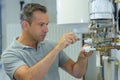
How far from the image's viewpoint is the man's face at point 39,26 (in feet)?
3.85

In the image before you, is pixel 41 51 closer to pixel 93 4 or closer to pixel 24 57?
pixel 24 57

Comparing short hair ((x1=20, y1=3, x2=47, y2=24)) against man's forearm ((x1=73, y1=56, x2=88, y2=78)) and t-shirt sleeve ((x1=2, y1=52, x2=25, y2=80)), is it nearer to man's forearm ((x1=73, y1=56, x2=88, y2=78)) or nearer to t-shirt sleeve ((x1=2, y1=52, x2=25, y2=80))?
t-shirt sleeve ((x1=2, y1=52, x2=25, y2=80))

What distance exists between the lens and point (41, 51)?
1.29m

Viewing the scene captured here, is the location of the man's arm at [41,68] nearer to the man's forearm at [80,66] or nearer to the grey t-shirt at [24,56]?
the grey t-shirt at [24,56]

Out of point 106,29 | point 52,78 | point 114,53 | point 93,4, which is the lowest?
point 52,78

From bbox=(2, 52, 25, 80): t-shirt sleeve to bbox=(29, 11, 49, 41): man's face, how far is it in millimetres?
161

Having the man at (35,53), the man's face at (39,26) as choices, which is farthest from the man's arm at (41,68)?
the man's face at (39,26)

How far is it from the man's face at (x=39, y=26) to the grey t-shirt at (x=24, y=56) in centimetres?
10

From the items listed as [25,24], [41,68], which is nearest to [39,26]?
[25,24]

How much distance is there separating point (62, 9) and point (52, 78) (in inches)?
17.1

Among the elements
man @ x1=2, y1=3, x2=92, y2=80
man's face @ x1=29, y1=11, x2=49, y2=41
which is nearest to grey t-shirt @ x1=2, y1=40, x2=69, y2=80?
man @ x1=2, y1=3, x2=92, y2=80

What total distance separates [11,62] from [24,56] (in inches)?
3.5

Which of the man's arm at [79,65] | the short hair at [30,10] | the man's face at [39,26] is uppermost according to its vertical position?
the short hair at [30,10]

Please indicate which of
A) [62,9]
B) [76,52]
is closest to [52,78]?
[62,9]
